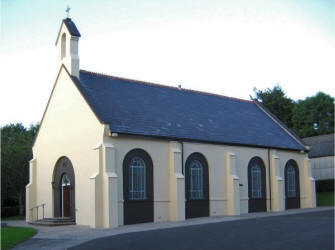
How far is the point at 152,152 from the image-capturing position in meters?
29.0

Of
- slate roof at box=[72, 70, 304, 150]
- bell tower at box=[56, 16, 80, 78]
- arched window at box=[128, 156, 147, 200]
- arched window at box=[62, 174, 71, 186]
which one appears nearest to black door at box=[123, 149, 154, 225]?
arched window at box=[128, 156, 147, 200]

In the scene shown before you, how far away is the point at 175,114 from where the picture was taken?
108 feet

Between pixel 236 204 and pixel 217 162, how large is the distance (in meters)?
3.32

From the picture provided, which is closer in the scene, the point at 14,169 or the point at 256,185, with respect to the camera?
the point at 256,185

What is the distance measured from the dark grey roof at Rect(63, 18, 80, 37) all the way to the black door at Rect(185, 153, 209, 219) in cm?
1140

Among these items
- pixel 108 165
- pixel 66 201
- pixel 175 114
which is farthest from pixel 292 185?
pixel 66 201

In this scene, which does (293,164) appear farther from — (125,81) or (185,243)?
(185,243)

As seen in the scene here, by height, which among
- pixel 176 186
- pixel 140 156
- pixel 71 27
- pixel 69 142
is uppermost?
pixel 71 27

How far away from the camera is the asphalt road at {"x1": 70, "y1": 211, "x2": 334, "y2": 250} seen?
16077 millimetres

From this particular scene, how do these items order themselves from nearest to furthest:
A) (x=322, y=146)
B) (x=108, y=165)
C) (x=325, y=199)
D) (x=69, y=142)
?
(x=108, y=165)
(x=69, y=142)
(x=325, y=199)
(x=322, y=146)

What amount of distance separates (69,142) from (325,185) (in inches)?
1175

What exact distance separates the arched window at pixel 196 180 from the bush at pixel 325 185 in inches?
851

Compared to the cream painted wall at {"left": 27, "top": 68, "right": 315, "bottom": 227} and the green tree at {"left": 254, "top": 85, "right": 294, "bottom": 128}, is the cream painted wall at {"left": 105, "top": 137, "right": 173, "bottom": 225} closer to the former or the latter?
the cream painted wall at {"left": 27, "top": 68, "right": 315, "bottom": 227}

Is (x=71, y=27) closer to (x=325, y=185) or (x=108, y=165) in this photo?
(x=108, y=165)
